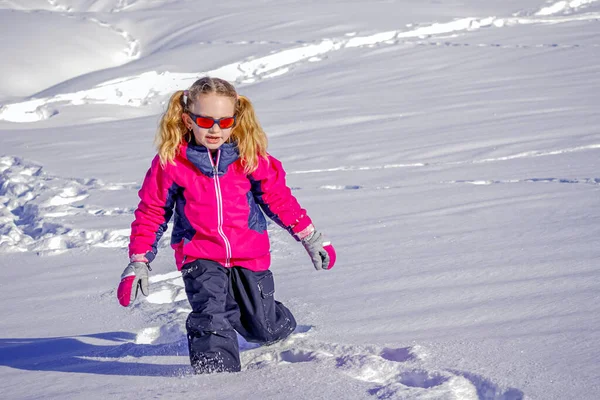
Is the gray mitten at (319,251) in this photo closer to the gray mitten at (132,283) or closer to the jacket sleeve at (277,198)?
the jacket sleeve at (277,198)

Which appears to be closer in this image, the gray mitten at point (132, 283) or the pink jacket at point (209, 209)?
the gray mitten at point (132, 283)

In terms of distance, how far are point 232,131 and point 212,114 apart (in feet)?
0.39

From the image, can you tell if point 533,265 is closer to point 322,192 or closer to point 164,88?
point 322,192

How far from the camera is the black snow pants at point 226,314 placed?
2570 millimetres

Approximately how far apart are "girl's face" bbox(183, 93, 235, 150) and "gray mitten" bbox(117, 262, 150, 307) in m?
0.51

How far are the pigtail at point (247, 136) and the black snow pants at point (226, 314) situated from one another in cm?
40

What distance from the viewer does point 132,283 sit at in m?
2.58

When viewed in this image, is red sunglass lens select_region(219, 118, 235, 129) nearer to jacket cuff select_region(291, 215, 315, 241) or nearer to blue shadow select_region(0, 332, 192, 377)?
jacket cuff select_region(291, 215, 315, 241)

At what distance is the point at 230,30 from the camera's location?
12805 millimetres

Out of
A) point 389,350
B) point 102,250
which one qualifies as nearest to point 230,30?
point 102,250

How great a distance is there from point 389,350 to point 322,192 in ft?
→ 9.01

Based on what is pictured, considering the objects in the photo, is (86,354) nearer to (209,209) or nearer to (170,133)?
(209,209)

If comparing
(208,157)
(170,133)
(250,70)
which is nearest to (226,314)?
(208,157)

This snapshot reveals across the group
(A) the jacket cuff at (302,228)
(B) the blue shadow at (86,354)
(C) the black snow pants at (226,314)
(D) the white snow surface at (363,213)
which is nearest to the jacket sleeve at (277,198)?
(A) the jacket cuff at (302,228)
